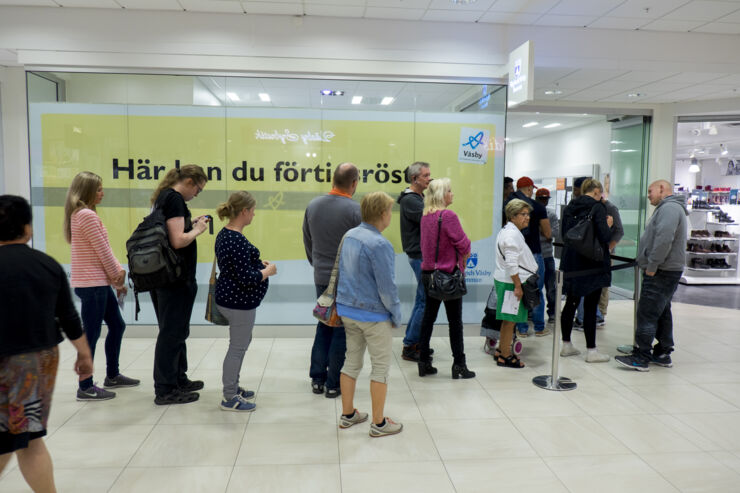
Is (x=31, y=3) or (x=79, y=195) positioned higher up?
(x=31, y=3)

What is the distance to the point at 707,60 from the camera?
603 centimetres

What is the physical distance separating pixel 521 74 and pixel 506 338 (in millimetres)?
2513

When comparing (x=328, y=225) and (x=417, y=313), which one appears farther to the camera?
(x=417, y=313)

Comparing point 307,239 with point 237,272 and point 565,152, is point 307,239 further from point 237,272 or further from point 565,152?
point 565,152

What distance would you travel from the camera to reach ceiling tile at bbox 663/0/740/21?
5.07 meters

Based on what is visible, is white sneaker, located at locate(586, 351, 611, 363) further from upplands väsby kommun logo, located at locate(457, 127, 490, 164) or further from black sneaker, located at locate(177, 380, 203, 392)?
black sneaker, located at locate(177, 380, 203, 392)

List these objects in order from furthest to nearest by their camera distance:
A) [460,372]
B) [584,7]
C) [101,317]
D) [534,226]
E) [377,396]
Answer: [534,226] < [584,7] < [460,372] < [101,317] < [377,396]

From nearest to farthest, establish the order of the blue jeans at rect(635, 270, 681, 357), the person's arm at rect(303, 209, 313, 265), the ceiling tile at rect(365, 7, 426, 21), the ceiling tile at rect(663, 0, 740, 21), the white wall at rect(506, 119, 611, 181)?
the person's arm at rect(303, 209, 313, 265) → the blue jeans at rect(635, 270, 681, 357) → the ceiling tile at rect(663, 0, 740, 21) → the ceiling tile at rect(365, 7, 426, 21) → the white wall at rect(506, 119, 611, 181)

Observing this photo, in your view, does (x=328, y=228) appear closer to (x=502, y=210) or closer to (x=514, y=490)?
(x=514, y=490)

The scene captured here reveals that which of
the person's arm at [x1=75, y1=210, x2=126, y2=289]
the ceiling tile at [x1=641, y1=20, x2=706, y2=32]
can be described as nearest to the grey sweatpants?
the person's arm at [x1=75, y1=210, x2=126, y2=289]

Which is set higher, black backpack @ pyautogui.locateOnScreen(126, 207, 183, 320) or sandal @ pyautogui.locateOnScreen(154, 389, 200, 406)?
black backpack @ pyautogui.locateOnScreen(126, 207, 183, 320)

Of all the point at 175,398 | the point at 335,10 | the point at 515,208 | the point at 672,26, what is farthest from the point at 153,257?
the point at 672,26

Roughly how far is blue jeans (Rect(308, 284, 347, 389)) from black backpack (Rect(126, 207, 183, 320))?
1041 mm

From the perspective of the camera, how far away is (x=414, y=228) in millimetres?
4676
